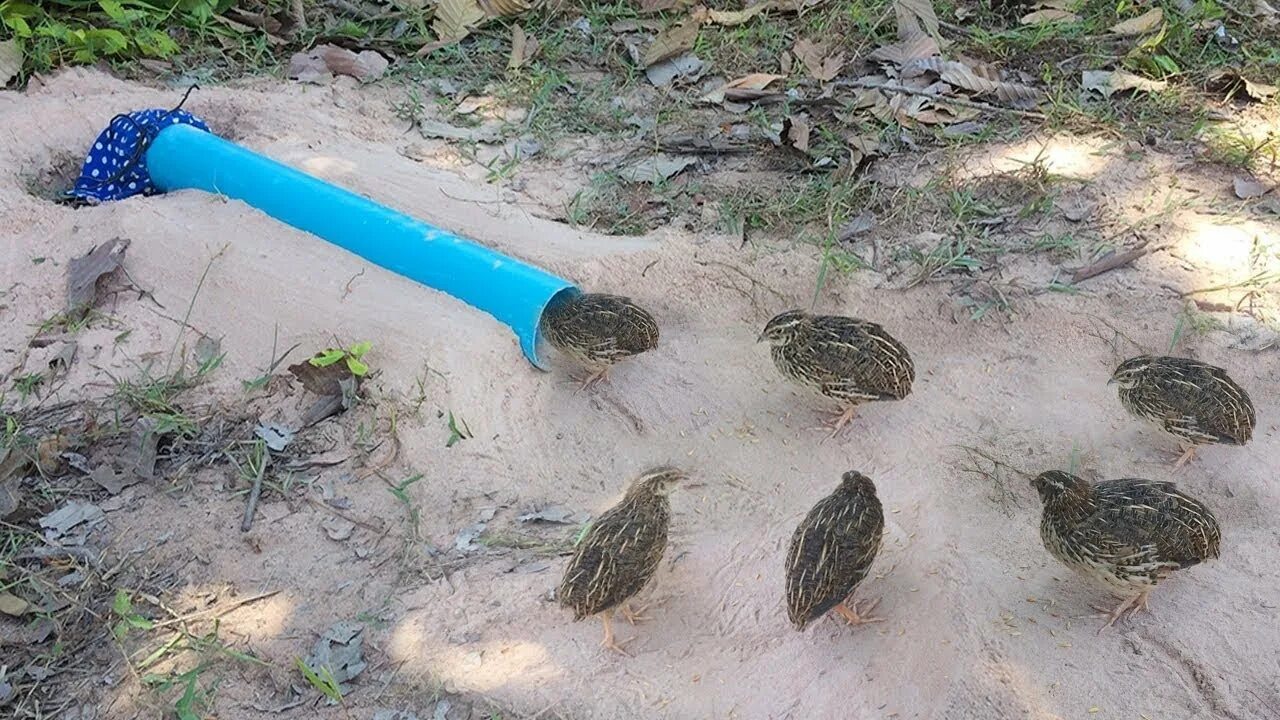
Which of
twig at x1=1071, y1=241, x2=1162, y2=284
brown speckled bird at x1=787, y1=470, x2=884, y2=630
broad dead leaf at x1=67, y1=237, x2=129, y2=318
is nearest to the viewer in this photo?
brown speckled bird at x1=787, y1=470, x2=884, y2=630

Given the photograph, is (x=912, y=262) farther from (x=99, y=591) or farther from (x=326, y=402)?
(x=99, y=591)

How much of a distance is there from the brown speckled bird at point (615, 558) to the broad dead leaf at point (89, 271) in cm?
322

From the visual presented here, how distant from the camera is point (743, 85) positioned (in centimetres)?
838

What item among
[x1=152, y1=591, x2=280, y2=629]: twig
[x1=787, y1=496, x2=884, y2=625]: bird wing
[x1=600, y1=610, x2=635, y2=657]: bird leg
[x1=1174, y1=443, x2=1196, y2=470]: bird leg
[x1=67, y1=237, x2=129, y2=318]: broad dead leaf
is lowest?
[x1=1174, y1=443, x2=1196, y2=470]: bird leg

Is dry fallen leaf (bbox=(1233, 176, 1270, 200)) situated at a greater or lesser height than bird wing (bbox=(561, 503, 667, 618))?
lesser

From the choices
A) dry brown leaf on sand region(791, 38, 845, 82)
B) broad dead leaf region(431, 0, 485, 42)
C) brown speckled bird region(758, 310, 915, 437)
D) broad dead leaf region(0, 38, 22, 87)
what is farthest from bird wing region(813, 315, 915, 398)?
broad dead leaf region(0, 38, 22, 87)

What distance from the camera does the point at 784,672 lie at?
4516 millimetres

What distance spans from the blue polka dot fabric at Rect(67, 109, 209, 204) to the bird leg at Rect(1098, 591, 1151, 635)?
5.85 metres

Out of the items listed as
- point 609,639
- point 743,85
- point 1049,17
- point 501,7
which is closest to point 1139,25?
point 1049,17

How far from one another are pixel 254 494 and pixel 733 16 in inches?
217

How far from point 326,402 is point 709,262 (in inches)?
86.9

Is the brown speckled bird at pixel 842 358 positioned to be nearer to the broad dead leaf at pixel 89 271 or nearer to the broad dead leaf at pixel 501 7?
the broad dead leaf at pixel 89 271

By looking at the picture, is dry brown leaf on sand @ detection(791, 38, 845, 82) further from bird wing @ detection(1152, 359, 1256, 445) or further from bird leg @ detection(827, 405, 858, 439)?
bird wing @ detection(1152, 359, 1256, 445)

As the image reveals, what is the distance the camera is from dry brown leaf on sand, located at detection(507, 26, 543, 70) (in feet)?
28.9
